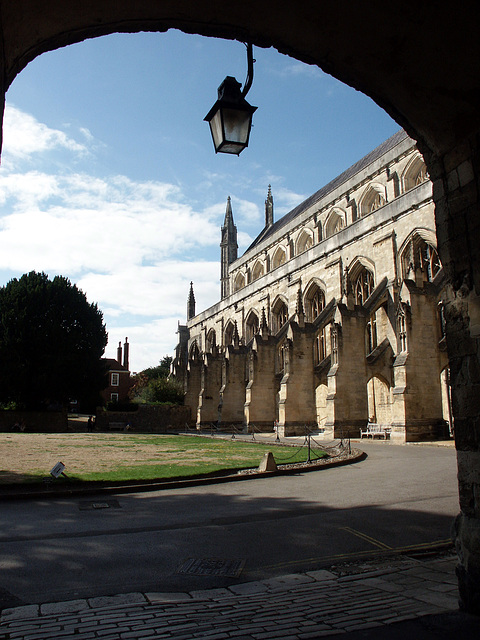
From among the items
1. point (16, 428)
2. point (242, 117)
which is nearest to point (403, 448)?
point (242, 117)

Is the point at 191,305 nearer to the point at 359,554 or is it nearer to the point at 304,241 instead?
the point at 304,241

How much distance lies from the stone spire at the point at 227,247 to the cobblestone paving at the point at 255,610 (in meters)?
48.3

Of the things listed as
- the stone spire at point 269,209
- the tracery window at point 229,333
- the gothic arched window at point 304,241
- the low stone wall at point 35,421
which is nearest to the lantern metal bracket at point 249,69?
the low stone wall at point 35,421

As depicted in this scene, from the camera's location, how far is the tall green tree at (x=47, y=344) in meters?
32.7

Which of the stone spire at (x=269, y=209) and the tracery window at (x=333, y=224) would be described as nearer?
the tracery window at (x=333, y=224)

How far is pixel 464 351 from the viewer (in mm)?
3898

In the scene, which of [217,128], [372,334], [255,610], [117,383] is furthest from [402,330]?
[117,383]

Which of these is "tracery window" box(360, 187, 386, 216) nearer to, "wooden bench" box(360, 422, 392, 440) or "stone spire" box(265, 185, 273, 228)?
"wooden bench" box(360, 422, 392, 440)

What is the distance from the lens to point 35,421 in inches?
1284

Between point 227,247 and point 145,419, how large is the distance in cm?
2445

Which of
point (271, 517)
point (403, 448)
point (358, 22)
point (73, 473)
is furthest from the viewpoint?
point (403, 448)

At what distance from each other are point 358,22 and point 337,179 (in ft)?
125

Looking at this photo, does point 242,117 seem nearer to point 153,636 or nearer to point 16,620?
point 153,636

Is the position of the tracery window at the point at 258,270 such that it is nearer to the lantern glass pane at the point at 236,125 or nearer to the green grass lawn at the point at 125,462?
the green grass lawn at the point at 125,462
